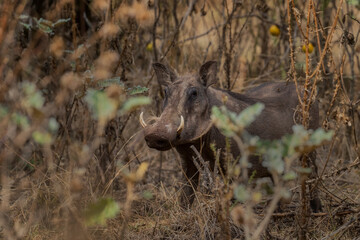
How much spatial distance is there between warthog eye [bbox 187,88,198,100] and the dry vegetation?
398 mm

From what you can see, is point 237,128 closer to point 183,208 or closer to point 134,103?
point 134,103

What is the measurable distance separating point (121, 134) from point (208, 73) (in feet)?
2.57

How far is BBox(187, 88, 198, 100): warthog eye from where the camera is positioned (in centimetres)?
367

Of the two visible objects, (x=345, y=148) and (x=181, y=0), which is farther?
(x=181, y=0)

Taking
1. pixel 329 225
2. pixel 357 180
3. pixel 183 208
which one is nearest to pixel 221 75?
pixel 357 180

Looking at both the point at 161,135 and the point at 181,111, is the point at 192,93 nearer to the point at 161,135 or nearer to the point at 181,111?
the point at 181,111

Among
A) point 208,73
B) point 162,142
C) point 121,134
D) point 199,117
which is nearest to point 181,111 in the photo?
point 199,117

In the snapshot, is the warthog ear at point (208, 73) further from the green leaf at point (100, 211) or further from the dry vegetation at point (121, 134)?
the green leaf at point (100, 211)

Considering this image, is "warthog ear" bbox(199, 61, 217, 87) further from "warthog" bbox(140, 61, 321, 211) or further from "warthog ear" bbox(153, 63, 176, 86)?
"warthog ear" bbox(153, 63, 176, 86)

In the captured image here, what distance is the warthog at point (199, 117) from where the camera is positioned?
11.1 feet

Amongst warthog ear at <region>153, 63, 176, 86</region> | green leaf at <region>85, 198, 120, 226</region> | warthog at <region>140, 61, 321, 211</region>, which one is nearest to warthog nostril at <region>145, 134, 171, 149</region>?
warthog at <region>140, 61, 321, 211</region>

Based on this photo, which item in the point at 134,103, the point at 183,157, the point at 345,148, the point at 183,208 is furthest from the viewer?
the point at 345,148

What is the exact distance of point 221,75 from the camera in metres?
5.46

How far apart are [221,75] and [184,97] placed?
1.89 m
